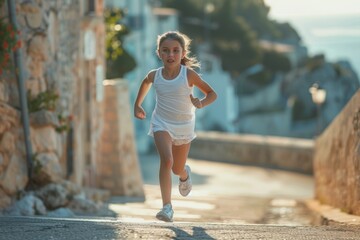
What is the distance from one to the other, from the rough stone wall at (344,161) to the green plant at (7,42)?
3770 mm

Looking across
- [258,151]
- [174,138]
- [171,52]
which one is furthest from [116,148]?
[258,151]

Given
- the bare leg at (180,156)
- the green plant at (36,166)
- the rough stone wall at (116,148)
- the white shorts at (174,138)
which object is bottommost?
the rough stone wall at (116,148)

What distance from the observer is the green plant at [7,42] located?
11.3 meters

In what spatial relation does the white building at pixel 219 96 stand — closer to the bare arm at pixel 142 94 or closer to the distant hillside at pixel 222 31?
the distant hillside at pixel 222 31

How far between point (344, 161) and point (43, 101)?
367 cm

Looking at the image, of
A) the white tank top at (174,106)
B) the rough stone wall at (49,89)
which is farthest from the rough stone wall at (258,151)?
the white tank top at (174,106)

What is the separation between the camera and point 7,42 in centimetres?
1141

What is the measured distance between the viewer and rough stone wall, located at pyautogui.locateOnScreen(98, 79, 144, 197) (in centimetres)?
2062

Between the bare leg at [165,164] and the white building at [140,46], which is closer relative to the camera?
the bare leg at [165,164]

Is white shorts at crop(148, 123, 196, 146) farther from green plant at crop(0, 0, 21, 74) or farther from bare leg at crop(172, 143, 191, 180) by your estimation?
green plant at crop(0, 0, 21, 74)

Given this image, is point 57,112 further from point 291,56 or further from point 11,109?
point 291,56

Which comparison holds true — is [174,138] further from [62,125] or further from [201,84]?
[62,125]

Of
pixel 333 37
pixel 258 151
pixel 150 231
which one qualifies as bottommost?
pixel 258 151

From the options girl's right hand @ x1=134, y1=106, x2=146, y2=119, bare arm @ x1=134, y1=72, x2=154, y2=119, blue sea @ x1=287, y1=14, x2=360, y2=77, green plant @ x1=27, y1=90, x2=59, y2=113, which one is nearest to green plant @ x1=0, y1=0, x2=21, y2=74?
green plant @ x1=27, y1=90, x2=59, y2=113
